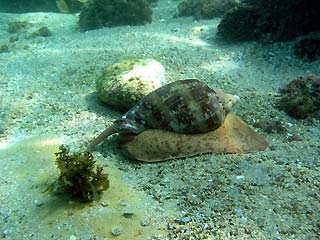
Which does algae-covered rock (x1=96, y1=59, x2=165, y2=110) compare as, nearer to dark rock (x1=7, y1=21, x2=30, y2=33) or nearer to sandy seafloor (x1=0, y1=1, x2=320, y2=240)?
sandy seafloor (x1=0, y1=1, x2=320, y2=240)

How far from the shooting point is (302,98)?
18.3 feet

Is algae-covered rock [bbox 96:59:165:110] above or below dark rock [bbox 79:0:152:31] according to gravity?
above

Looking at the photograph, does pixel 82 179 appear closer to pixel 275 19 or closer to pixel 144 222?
pixel 144 222

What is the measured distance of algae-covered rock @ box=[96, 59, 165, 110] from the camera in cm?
552

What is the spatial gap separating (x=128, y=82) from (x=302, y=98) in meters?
2.87

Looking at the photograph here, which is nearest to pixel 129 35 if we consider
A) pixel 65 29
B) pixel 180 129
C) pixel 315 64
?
pixel 65 29

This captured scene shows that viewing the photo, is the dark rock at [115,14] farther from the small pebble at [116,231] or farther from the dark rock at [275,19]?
the small pebble at [116,231]

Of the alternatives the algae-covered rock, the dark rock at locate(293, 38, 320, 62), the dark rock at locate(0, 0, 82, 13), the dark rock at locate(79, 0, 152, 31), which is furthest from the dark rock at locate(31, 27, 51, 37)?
the dark rock at locate(293, 38, 320, 62)

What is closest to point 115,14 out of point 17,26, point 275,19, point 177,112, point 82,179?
point 17,26

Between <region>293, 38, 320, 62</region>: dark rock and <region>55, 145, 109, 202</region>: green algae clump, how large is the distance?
5.38 metres

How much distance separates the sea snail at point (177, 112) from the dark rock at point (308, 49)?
11.4ft

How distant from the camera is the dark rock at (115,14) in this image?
11.4 meters

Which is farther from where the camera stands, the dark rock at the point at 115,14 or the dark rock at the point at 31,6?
the dark rock at the point at 31,6

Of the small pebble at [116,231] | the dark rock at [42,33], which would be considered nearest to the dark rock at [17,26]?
the dark rock at [42,33]
